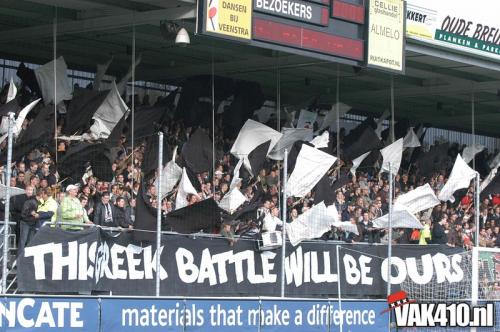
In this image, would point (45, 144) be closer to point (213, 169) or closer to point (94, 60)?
point (213, 169)

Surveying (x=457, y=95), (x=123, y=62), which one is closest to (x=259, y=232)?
(x=123, y=62)

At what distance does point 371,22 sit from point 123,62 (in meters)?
8.92

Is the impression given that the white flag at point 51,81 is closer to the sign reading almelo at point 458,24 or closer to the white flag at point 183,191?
the white flag at point 183,191

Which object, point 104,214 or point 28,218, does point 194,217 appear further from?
point 28,218

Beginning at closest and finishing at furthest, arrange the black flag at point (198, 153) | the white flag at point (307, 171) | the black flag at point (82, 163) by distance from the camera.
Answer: the black flag at point (82, 163) < the white flag at point (307, 171) < the black flag at point (198, 153)

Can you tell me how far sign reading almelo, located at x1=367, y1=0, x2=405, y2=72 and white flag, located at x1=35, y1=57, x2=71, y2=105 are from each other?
6.65 m

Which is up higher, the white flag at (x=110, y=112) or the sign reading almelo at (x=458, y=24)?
the sign reading almelo at (x=458, y=24)

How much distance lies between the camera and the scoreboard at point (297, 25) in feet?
72.0

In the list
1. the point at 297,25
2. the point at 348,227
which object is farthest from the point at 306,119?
the point at 348,227

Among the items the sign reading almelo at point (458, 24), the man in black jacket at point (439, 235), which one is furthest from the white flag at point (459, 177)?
the sign reading almelo at point (458, 24)

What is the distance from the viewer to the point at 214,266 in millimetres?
20203

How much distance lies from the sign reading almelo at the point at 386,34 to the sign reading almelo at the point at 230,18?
11.7ft

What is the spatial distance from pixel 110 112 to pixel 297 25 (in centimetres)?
453

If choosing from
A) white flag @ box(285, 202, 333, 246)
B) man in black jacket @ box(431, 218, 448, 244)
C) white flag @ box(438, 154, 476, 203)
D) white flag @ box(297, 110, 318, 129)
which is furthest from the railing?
white flag @ box(297, 110, 318, 129)
